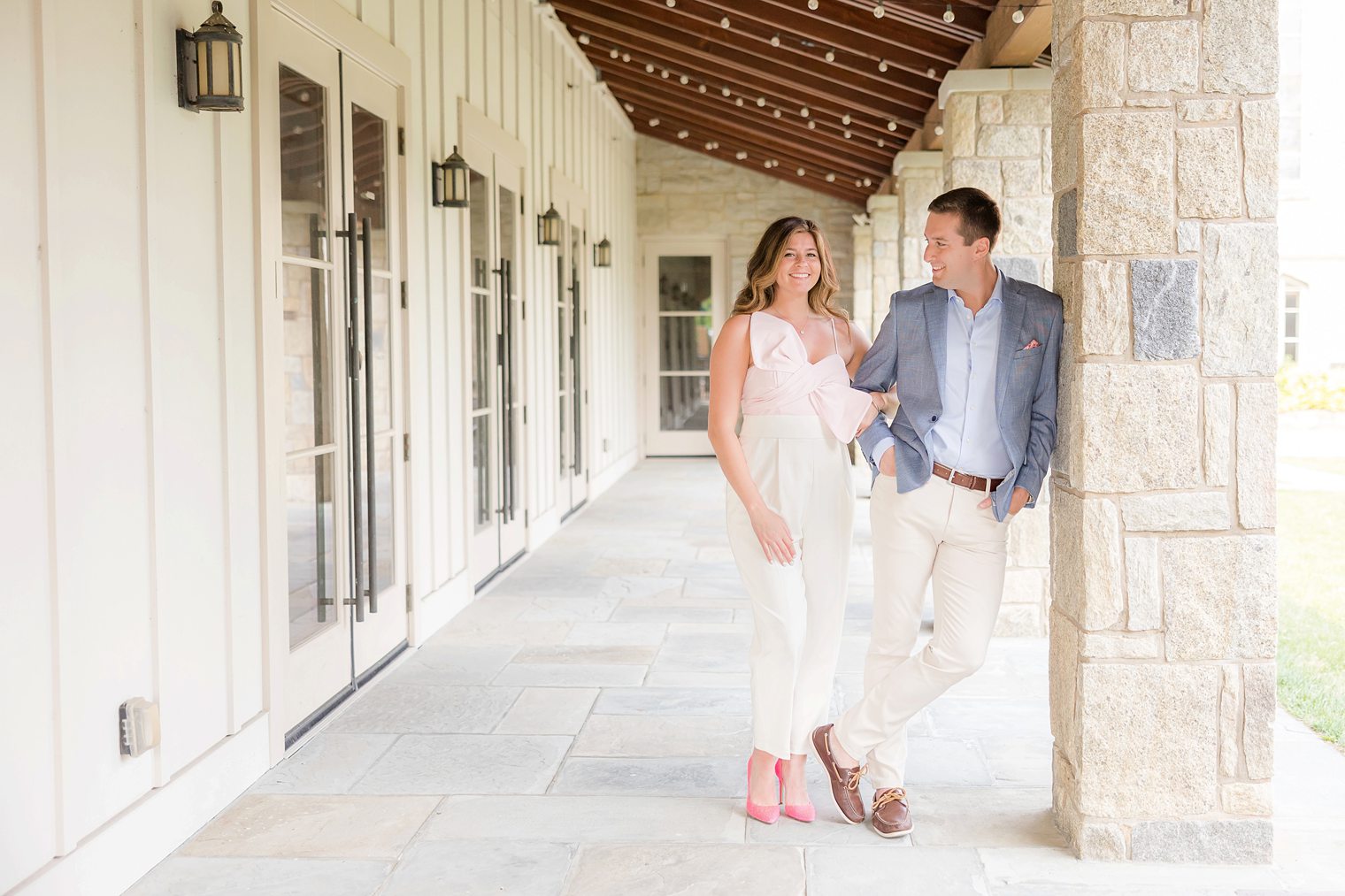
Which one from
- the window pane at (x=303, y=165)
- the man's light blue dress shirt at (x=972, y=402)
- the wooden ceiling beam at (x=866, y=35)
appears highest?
the wooden ceiling beam at (x=866, y=35)

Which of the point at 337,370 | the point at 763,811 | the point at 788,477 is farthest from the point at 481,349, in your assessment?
the point at 763,811

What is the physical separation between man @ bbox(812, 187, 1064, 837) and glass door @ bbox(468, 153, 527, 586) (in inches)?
133

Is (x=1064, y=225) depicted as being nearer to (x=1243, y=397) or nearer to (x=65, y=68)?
(x=1243, y=397)

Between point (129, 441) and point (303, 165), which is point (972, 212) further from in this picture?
point (303, 165)

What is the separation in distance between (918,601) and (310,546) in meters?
1.93

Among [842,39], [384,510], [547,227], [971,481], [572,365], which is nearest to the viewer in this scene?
[971,481]

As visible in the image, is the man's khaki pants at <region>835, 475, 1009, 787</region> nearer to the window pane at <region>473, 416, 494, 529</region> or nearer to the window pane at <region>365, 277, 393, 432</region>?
the window pane at <region>365, 277, 393, 432</region>

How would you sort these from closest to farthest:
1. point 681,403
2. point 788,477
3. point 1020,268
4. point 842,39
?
1. point 788,477
2. point 1020,268
3. point 842,39
4. point 681,403

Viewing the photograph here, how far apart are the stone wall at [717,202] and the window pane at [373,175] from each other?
8.63 meters

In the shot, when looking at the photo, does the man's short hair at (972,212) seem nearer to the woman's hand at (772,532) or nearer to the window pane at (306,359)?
the woman's hand at (772,532)

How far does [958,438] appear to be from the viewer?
9.35 feet

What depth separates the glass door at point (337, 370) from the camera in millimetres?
3756

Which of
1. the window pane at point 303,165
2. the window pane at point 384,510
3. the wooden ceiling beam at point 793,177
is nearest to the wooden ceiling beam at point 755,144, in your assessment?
the wooden ceiling beam at point 793,177

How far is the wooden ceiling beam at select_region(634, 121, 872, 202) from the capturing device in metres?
12.3
